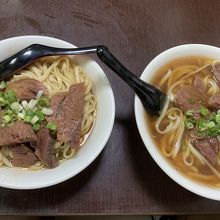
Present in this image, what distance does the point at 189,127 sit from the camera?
45.5 inches

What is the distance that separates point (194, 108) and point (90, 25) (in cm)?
55

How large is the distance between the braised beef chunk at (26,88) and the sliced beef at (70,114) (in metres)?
0.07

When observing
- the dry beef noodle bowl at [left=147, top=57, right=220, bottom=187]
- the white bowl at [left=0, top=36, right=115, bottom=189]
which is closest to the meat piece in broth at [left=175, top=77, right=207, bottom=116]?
the dry beef noodle bowl at [left=147, top=57, right=220, bottom=187]

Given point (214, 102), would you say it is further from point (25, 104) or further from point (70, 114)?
point (25, 104)

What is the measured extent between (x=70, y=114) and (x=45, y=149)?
5.3 inches

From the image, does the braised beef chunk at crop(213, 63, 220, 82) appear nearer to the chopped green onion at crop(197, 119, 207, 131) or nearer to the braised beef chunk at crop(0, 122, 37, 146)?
the chopped green onion at crop(197, 119, 207, 131)

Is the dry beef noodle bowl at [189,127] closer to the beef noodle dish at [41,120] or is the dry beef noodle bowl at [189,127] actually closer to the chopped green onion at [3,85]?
the beef noodle dish at [41,120]

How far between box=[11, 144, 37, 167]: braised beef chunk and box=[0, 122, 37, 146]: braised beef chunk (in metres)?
0.04

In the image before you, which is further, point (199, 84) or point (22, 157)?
point (199, 84)

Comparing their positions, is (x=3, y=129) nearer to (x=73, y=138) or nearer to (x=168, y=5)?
(x=73, y=138)

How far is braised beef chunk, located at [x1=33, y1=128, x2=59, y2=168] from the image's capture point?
3.54 ft

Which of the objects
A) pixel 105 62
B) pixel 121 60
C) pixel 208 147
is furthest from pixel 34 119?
pixel 208 147

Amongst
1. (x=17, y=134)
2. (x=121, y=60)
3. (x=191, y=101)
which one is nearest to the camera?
(x=17, y=134)

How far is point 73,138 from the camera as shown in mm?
1099
